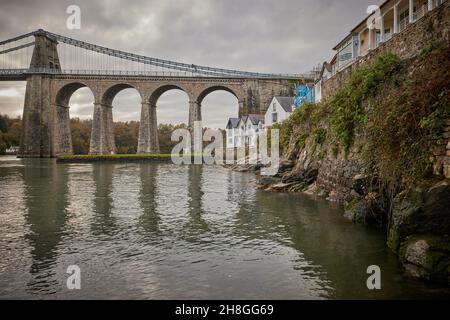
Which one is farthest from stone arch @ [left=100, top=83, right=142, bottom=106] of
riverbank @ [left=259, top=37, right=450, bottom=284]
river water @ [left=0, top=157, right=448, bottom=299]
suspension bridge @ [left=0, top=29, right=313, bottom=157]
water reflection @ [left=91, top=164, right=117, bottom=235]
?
riverbank @ [left=259, top=37, right=450, bottom=284]

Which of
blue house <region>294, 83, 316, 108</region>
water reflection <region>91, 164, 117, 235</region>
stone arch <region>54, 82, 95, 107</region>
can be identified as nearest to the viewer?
water reflection <region>91, 164, 117, 235</region>

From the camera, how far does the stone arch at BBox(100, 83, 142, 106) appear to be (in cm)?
6950

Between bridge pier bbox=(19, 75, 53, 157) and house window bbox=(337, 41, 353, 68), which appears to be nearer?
house window bbox=(337, 41, 353, 68)

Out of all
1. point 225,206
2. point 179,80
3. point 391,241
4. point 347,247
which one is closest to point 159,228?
point 225,206

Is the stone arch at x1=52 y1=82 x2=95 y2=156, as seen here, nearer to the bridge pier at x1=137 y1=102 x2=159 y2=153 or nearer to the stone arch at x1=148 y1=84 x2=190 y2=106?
the stone arch at x1=148 y1=84 x2=190 y2=106

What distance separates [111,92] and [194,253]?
69.4 m

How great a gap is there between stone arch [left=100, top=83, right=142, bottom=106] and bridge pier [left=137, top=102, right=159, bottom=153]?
395 cm

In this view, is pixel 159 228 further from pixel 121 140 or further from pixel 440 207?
pixel 121 140

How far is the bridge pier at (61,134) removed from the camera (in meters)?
73.7

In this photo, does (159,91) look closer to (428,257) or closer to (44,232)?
(44,232)

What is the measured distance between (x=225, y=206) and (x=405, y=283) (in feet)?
32.0

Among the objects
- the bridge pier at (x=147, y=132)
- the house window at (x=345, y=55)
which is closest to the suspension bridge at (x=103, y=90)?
the bridge pier at (x=147, y=132)

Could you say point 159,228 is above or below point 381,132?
below
